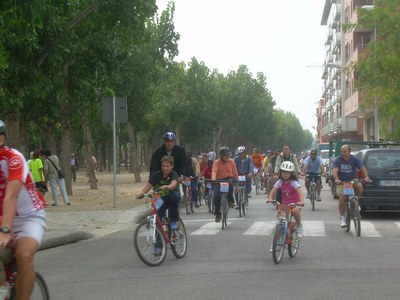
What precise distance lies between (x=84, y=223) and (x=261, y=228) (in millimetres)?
3891

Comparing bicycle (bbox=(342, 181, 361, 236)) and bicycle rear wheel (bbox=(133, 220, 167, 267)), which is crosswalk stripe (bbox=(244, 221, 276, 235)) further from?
bicycle rear wheel (bbox=(133, 220, 167, 267))

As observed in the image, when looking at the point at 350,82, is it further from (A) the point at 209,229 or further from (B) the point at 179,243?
(B) the point at 179,243

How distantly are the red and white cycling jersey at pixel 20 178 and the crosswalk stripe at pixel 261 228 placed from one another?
9043 millimetres

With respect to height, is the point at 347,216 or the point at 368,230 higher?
the point at 347,216

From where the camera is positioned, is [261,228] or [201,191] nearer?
[261,228]

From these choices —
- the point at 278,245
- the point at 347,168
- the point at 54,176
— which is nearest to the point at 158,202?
the point at 278,245

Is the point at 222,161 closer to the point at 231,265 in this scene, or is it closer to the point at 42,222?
the point at 231,265

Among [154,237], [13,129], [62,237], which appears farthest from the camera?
[13,129]

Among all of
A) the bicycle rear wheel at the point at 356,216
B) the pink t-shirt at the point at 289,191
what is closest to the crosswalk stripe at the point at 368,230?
the bicycle rear wheel at the point at 356,216

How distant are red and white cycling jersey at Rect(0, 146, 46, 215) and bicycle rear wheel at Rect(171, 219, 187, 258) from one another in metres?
5.21

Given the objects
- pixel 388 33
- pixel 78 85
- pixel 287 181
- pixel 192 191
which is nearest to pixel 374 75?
pixel 388 33

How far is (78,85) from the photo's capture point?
19125mm

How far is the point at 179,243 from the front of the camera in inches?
417

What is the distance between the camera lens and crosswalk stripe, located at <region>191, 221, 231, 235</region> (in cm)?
1417
